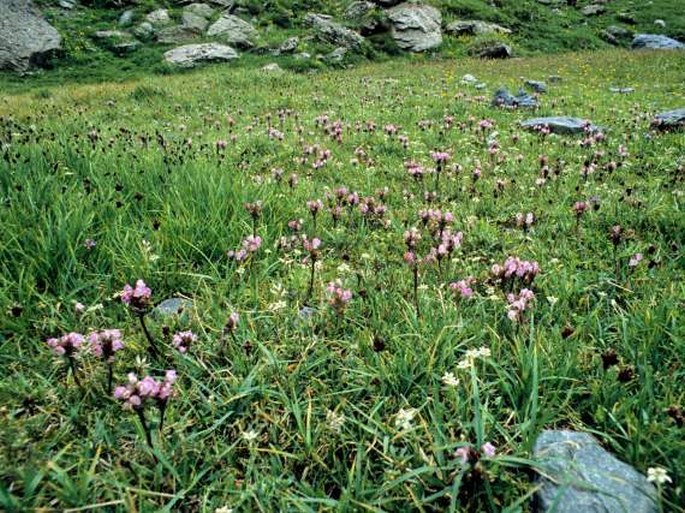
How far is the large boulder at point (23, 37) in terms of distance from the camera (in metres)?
21.8

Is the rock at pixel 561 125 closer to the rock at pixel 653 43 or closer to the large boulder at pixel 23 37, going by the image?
the large boulder at pixel 23 37

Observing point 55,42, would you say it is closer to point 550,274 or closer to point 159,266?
point 159,266

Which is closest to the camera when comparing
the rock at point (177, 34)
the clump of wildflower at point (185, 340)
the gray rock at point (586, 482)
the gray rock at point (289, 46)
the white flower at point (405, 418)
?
the gray rock at point (586, 482)

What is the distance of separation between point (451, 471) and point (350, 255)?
273cm

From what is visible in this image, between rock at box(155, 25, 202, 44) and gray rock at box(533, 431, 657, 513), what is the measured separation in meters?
28.8

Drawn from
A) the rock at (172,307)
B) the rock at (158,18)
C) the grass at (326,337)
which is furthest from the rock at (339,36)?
the rock at (172,307)

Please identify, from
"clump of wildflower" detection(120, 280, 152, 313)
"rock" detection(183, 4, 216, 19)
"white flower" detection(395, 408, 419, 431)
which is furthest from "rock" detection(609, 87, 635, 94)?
"rock" detection(183, 4, 216, 19)

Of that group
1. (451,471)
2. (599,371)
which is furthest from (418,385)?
(599,371)

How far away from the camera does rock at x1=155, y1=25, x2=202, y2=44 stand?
84.3 feet

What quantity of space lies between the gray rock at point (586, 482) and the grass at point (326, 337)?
0.11 metres

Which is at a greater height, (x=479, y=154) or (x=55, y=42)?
(x=55, y=42)

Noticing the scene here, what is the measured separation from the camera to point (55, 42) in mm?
23156

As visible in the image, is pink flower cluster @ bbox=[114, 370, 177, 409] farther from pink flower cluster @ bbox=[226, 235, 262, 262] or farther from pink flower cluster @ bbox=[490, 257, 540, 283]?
pink flower cluster @ bbox=[490, 257, 540, 283]

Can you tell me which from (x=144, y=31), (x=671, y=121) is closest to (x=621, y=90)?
(x=671, y=121)
